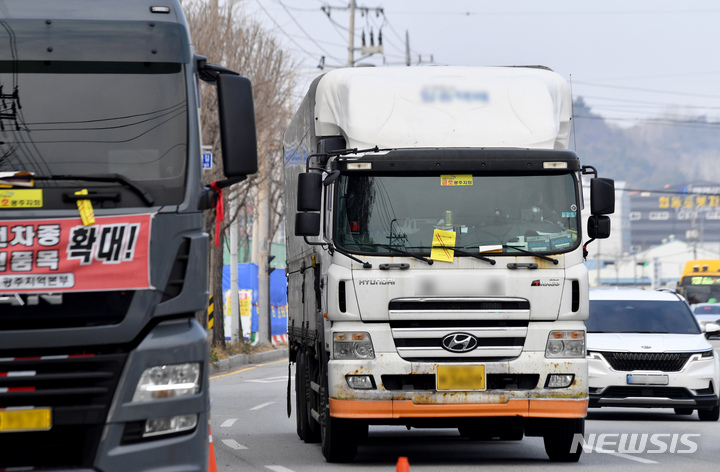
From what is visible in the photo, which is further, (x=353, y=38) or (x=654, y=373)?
(x=353, y=38)

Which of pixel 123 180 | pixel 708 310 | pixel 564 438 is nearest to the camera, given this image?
pixel 123 180

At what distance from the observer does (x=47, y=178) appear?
713 cm

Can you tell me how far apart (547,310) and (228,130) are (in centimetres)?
431

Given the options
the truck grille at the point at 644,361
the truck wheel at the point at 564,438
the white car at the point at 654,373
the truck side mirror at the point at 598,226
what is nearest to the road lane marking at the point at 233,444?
the truck wheel at the point at 564,438

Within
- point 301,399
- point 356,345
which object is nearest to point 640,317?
point 301,399

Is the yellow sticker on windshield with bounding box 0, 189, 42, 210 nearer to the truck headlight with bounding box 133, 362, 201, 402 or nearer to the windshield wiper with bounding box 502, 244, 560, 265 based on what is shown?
the truck headlight with bounding box 133, 362, 201, 402

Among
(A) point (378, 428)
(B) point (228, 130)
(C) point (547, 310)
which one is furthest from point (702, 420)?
(B) point (228, 130)

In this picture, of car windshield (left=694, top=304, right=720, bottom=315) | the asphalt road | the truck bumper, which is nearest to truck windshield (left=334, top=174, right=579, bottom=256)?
the truck bumper

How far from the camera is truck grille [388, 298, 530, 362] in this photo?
423 inches

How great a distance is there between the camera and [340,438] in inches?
445

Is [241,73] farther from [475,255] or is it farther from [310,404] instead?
[475,255]

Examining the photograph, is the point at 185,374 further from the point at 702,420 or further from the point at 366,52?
the point at 366,52

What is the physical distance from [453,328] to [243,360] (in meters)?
20.9

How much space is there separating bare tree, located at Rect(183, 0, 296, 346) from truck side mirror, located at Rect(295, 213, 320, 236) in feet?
52.1
